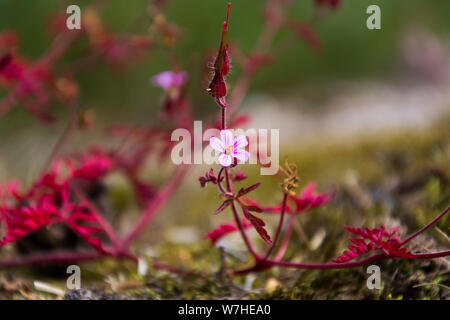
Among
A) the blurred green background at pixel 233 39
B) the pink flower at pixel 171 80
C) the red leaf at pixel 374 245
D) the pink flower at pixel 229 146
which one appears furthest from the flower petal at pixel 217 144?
the blurred green background at pixel 233 39

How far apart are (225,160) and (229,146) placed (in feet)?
0.11

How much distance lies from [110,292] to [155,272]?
0.15 m

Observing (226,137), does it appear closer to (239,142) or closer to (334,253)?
(239,142)

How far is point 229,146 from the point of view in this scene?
76 centimetres

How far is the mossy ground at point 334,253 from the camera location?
0.93m

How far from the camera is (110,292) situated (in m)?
0.96

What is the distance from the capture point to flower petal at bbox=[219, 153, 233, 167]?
28.6 inches

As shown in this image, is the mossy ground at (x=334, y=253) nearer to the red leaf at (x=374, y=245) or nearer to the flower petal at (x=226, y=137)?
the red leaf at (x=374, y=245)

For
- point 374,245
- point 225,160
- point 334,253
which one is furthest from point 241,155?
point 334,253

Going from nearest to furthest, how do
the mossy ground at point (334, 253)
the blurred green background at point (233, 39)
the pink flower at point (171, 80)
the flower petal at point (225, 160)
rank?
the flower petal at point (225, 160) < the mossy ground at point (334, 253) < the pink flower at point (171, 80) < the blurred green background at point (233, 39)

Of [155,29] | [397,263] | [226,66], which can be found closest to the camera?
[226,66]

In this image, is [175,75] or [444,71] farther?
[444,71]
